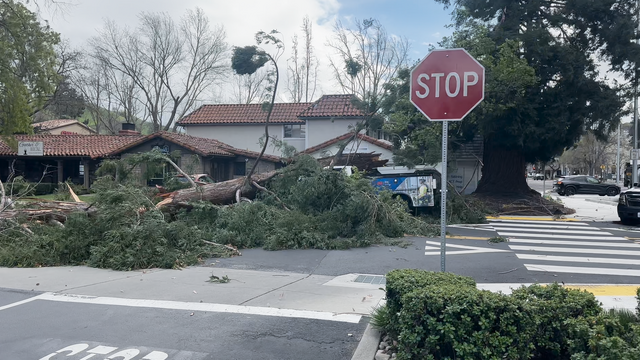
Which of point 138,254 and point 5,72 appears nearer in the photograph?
point 138,254

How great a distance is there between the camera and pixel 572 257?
10773mm

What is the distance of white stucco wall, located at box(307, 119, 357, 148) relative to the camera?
31.2m

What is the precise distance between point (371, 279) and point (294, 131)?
25715 mm

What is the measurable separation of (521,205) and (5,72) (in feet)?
77.5

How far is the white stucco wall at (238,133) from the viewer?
34.1 metres

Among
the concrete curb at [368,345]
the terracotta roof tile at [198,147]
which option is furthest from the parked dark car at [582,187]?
the concrete curb at [368,345]

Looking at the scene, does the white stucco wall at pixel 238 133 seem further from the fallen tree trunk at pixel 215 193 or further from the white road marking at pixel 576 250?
the white road marking at pixel 576 250

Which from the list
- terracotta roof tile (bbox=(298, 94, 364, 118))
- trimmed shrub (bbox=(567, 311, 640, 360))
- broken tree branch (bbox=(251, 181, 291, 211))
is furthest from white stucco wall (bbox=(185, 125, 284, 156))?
trimmed shrub (bbox=(567, 311, 640, 360))

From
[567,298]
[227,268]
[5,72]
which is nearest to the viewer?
[567,298]

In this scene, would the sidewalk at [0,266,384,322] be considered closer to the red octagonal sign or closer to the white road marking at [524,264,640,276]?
the red octagonal sign

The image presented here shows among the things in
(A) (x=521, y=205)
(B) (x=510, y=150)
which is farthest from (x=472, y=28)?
(A) (x=521, y=205)

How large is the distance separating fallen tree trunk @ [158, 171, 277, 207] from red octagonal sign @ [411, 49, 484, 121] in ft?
29.8

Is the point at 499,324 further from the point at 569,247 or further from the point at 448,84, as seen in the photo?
the point at 569,247

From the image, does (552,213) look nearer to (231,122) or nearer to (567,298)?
(567,298)
